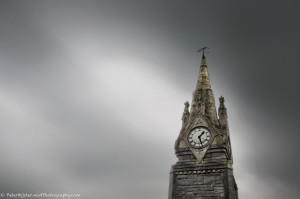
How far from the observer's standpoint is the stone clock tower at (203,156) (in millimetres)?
23156

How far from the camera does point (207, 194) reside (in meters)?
22.8

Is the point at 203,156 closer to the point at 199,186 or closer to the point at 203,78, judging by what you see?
the point at 199,186

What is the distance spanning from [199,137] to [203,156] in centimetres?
190

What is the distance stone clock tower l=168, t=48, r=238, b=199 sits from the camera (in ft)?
76.0

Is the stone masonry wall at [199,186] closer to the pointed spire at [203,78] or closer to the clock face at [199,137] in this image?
the clock face at [199,137]

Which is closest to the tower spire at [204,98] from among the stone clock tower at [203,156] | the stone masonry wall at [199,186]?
the stone clock tower at [203,156]

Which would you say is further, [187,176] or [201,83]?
[201,83]

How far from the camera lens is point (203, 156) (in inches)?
980

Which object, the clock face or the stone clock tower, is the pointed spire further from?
the clock face

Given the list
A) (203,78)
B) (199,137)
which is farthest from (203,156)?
(203,78)

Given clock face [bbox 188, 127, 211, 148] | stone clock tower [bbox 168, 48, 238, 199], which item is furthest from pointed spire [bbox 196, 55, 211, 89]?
clock face [bbox 188, 127, 211, 148]

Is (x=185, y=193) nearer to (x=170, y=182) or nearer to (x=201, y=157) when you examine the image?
(x=170, y=182)

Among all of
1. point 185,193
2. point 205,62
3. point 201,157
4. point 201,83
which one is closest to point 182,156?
point 201,157

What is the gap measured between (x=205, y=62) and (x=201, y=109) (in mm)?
7354
